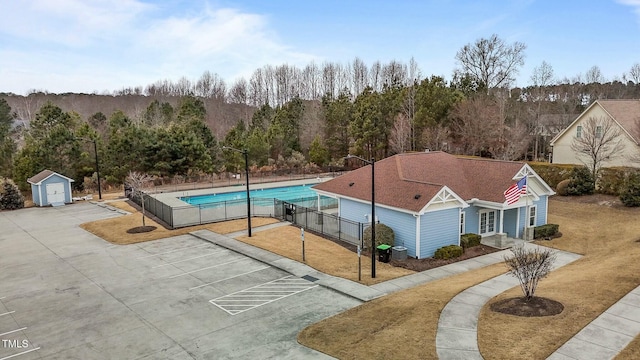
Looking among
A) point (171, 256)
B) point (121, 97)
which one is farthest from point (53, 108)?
point (121, 97)

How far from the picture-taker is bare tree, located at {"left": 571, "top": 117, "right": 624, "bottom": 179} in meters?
37.5

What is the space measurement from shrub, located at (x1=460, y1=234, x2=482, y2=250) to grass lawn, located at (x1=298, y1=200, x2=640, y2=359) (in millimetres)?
3365

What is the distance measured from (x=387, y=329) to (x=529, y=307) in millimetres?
5004

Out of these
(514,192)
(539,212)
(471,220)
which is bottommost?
(471,220)

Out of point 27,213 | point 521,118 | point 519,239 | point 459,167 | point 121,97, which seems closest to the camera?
point 519,239

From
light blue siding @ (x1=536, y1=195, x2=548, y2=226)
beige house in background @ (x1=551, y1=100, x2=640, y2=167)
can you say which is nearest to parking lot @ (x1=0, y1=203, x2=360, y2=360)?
light blue siding @ (x1=536, y1=195, x2=548, y2=226)

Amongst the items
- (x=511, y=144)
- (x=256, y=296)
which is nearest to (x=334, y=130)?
(x=511, y=144)

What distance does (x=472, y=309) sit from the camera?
1509 centimetres

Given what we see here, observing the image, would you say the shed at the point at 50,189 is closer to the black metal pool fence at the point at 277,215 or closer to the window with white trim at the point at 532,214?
the black metal pool fence at the point at 277,215

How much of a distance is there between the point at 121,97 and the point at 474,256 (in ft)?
460

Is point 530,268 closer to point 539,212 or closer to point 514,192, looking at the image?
point 514,192

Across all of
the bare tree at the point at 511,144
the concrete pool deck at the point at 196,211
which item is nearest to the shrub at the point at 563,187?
the bare tree at the point at 511,144

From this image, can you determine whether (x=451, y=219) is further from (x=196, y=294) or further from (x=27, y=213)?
(x=27, y=213)

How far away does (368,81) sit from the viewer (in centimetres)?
9762
